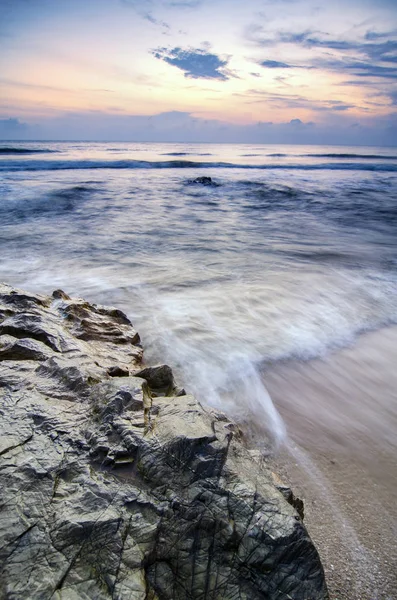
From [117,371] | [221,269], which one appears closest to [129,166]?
[221,269]

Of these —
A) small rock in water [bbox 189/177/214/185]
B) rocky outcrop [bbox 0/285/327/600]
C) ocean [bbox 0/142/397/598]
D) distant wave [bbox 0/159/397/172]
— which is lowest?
ocean [bbox 0/142/397/598]

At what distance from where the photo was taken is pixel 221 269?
26.8 feet

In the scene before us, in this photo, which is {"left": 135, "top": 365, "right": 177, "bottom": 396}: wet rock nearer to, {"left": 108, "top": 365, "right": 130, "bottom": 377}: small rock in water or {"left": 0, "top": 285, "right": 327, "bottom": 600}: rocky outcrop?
{"left": 108, "top": 365, "right": 130, "bottom": 377}: small rock in water

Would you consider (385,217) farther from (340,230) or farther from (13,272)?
(13,272)

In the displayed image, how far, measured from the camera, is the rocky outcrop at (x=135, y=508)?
1582mm

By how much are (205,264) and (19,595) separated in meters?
7.40

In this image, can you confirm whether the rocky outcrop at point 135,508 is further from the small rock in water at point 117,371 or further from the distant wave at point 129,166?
the distant wave at point 129,166

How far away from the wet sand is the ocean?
2cm

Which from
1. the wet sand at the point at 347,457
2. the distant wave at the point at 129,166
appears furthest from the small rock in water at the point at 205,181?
the wet sand at the point at 347,457

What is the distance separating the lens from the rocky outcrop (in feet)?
5.19

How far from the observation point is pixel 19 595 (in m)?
1.44

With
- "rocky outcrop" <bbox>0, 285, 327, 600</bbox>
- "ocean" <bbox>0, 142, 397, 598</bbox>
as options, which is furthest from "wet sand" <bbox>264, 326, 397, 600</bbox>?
"rocky outcrop" <bbox>0, 285, 327, 600</bbox>

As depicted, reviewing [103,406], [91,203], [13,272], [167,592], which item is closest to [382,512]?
[167,592]

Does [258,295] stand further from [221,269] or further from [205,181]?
[205,181]
